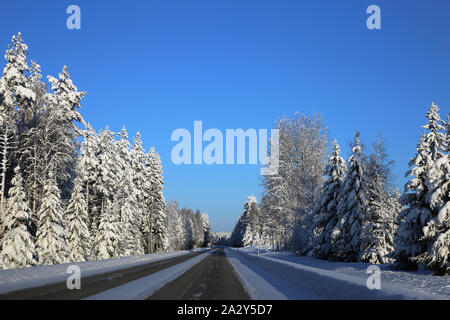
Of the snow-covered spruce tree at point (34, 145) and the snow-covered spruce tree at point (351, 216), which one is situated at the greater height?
the snow-covered spruce tree at point (34, 145)

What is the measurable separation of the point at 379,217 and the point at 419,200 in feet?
26.2

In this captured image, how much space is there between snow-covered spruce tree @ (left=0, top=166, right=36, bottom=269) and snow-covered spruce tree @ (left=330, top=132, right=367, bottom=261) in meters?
22.1

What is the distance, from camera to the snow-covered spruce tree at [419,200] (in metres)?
17.6

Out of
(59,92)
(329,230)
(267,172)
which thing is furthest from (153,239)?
(329,230)

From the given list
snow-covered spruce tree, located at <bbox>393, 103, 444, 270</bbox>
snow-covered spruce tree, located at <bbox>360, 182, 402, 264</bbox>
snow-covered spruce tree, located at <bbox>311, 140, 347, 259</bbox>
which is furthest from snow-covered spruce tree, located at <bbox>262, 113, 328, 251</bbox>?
snow-covered spruce tree, located at <bbox>393, 103, 444, 270</bbox>

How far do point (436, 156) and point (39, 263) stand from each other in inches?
1096

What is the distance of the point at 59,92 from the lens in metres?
37.7

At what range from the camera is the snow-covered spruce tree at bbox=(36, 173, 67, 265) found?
27109mm

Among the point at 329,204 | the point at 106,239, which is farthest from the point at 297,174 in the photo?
the point at 106,239

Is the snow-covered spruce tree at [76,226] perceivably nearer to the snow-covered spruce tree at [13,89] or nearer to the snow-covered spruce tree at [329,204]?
the snow-covered spruce tree at [13,89]

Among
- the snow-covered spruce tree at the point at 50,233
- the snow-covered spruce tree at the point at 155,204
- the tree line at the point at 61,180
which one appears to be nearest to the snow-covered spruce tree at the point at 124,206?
the tree line at the point at 61,180

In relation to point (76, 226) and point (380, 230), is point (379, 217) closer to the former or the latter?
point (380, 230)

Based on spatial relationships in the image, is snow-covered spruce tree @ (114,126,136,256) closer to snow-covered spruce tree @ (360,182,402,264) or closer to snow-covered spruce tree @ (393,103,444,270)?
snow-covered spruce tree @ (360,182,402,264)

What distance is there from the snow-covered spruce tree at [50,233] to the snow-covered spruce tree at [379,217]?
75.0 ft
